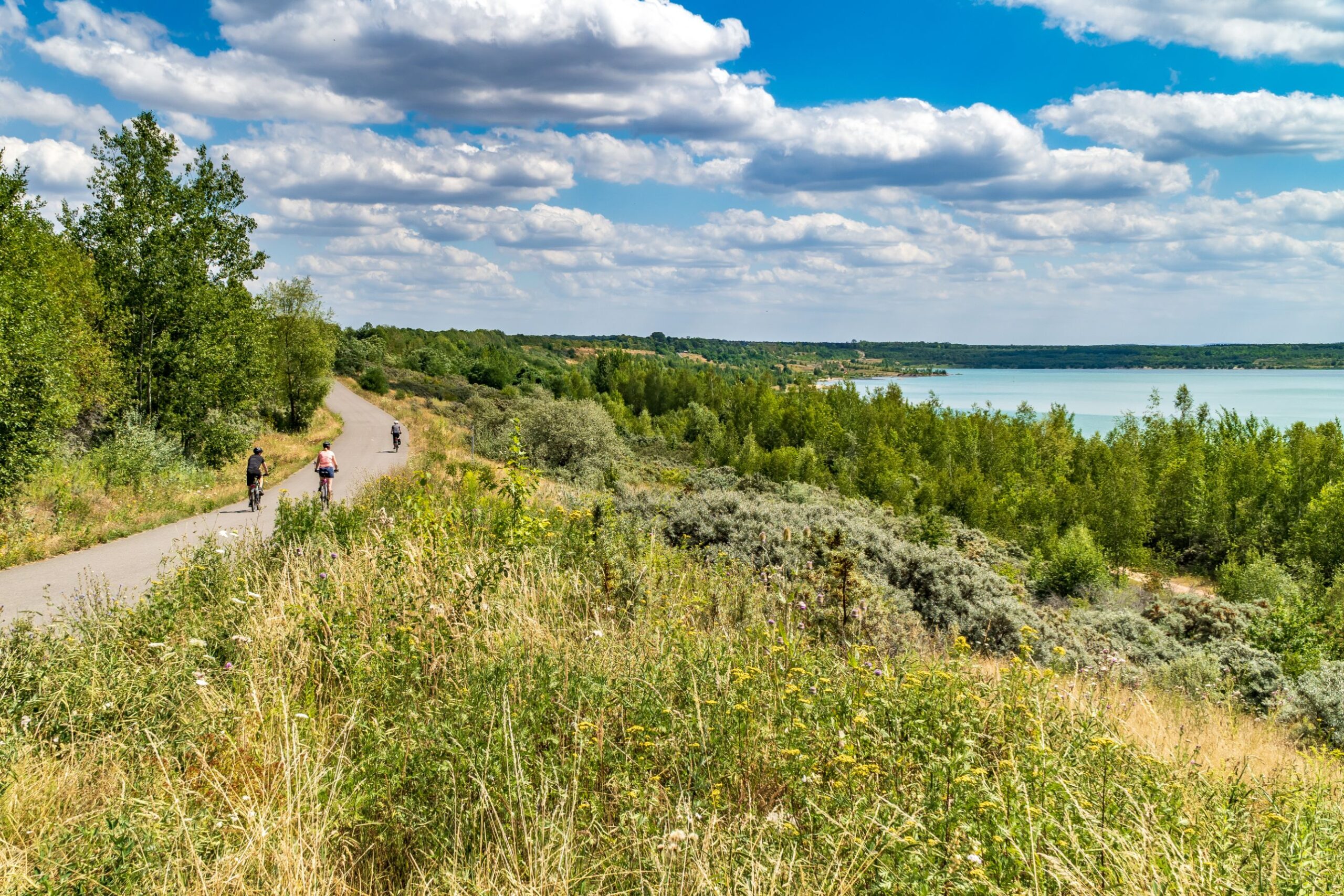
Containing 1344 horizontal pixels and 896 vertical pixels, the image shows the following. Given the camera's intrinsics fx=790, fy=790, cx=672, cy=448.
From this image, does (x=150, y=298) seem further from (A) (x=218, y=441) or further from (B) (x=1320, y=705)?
(B) (x=1320, y=705)

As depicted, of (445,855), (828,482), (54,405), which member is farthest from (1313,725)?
(828,482)

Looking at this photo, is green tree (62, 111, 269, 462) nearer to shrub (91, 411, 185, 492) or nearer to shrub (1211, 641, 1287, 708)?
shrub (91, 411, 185, 492)

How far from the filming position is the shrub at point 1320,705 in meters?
10.3

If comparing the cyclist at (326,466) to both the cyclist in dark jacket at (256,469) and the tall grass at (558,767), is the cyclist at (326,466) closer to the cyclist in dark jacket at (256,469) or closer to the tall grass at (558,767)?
the cyclist in dark jacket at (256,469)

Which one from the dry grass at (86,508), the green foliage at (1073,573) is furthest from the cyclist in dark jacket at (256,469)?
the green foliage at (1073,573)

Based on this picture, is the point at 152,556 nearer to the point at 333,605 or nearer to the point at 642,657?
the point at 333,605

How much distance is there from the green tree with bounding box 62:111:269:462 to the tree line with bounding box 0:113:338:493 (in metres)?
0.04

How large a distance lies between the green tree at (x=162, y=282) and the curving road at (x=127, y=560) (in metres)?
3.56

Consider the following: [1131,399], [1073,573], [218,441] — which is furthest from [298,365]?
[1131,399]

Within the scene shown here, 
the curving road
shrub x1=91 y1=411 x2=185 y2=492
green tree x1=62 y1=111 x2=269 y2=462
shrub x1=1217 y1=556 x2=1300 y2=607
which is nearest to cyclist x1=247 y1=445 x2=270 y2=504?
the curving road

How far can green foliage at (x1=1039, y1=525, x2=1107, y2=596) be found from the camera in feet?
82.4

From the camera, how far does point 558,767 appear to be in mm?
3904

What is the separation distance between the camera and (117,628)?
5.65 meters

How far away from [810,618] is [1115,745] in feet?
11.2
